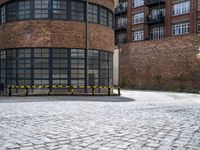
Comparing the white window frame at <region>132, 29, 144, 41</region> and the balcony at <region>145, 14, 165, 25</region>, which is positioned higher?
the balcony at <region>145, 14, 165, 25</region>

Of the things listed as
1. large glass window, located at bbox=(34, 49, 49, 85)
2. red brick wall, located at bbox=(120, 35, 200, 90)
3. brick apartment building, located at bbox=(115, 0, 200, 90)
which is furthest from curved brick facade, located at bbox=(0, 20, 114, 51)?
red brick wall, located at bbox=(120, 35, 200, 90)

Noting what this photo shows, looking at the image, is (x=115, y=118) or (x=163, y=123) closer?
(x=163, y=123)

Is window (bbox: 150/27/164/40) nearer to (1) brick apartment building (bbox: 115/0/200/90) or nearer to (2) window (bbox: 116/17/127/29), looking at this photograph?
(1) brick apartment building (bbox: 115/0/200/90)

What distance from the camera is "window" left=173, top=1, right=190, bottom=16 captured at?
3922cm

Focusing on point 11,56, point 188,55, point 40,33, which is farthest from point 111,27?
point 188,55

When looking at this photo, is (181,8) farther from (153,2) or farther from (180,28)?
(153,2)

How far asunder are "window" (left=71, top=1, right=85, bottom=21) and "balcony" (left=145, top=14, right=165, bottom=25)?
868 inches

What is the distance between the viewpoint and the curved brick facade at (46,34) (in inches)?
876

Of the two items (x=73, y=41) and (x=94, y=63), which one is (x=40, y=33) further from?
(x=94, y=63)

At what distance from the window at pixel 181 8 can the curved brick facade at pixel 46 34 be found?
20.9 m

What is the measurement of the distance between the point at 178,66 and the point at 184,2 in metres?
10.8

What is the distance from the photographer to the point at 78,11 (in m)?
23.1

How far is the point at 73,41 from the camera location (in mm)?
22734

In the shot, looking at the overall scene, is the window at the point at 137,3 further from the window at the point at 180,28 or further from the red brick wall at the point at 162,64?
the red brick wall at the point at 162,64
